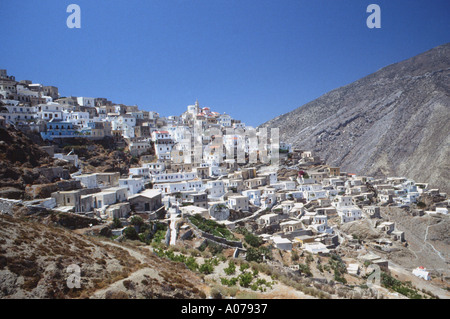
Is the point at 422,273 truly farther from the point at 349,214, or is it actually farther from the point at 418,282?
the point at 349,214

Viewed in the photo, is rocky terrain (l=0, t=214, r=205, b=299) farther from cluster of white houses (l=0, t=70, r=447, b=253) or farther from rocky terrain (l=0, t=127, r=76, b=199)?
rocky terrain (l=0, t=127, r=76, b=199)

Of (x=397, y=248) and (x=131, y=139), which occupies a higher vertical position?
(x=131, y=139)

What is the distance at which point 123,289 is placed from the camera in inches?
291

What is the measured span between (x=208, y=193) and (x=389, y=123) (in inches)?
2443

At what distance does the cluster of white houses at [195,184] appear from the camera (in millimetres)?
21766

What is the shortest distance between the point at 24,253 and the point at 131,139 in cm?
2930

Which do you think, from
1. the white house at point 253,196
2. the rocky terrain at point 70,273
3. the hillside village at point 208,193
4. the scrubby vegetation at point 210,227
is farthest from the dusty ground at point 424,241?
the rocky terrain at point 70,273

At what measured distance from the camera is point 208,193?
89.7 feet

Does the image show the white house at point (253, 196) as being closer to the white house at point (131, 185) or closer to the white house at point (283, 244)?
the white house at point (283, 244)

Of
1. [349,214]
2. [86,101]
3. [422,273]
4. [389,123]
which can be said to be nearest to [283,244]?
[422,273]

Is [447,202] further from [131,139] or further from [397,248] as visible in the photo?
[131,139]

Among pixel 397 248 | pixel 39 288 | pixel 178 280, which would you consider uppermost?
pixel 39 288
